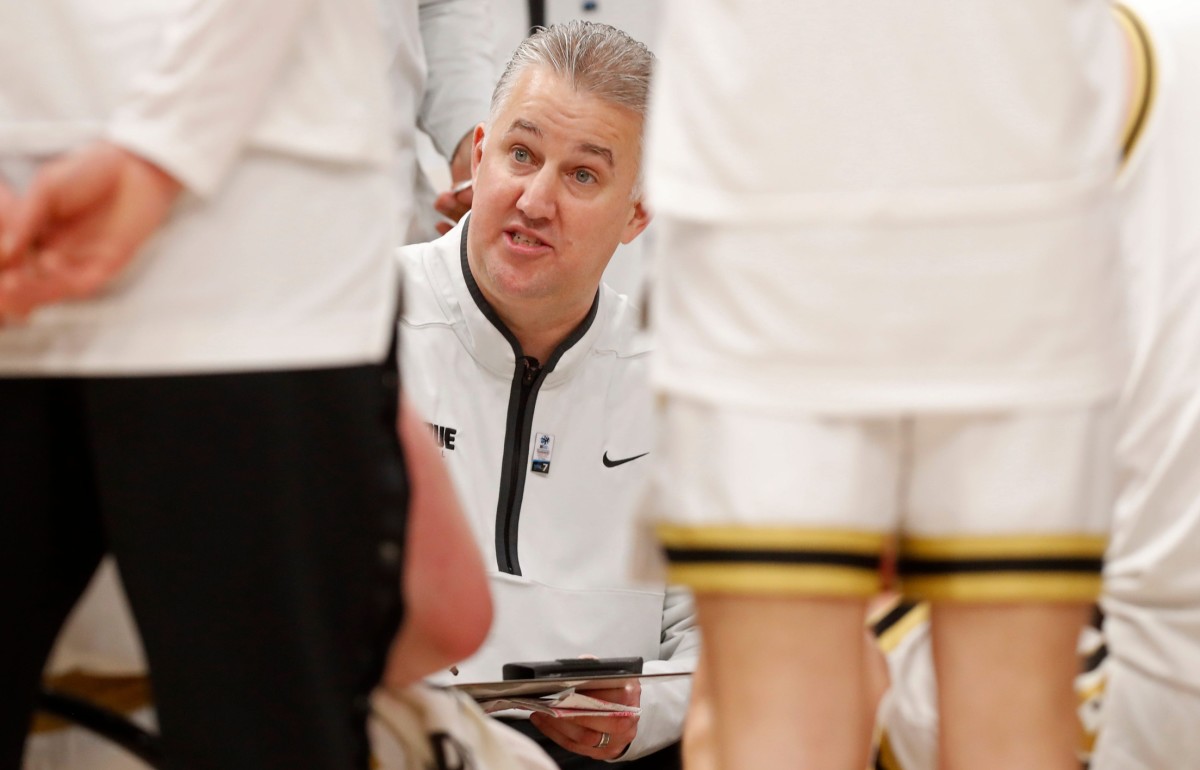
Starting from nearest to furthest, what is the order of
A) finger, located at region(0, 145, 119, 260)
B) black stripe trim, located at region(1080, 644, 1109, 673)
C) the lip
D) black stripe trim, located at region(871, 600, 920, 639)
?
finger, located at region(0, 145, 119, 260) < black stripe trim, located at region(1080, 644, 1109, 673) < black stripe trim, located at region(871, 600, 920, 639) < the lip

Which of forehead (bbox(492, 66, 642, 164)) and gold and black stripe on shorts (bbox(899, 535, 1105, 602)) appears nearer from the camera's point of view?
gold and black stripe on shorts (bbox(899, 535, 1105, 602))

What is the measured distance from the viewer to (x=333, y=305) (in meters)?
0.81

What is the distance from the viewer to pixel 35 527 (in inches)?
31.4

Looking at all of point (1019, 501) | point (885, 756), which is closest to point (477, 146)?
point (885, 756)

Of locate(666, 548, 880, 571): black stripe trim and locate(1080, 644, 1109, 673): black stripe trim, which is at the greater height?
locate(666, 548, 880, 571): black stripe trim

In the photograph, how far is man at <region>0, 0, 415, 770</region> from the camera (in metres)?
0.76

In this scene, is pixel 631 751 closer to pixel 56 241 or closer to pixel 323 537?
pixel 323 537

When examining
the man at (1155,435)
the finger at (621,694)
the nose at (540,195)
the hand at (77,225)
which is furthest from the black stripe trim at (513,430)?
the hand at (77,225)

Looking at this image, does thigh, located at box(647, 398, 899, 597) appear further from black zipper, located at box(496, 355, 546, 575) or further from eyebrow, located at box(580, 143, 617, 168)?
eyebrow, located at box(580, 143, 617, 168)

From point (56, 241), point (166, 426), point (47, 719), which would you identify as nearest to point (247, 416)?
point (166, 426)

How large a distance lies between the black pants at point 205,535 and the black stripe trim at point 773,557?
0.22m

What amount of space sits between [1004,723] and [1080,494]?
16cm

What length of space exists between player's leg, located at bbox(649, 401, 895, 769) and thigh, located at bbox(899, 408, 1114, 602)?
0.04 metres

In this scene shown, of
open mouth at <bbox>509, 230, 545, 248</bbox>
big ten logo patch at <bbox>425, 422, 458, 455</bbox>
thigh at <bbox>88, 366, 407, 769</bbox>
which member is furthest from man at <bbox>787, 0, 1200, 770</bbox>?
open mouth at <bbox>509, 230, 545, 248</bbox>
